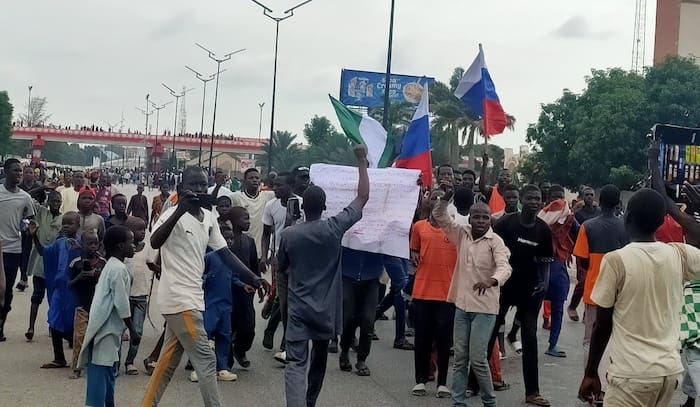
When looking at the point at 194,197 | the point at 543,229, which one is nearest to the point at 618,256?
the point at 194,197

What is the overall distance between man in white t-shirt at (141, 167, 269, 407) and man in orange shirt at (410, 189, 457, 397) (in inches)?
90.3

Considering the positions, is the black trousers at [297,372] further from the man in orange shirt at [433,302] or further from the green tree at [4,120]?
the green tree at [4,120]

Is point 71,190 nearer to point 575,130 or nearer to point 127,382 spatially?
point 127,382

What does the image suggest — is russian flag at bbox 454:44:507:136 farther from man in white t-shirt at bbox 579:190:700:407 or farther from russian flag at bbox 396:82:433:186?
man in white t-shirt at bbox 579:190:700:407

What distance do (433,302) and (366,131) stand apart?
2307 mm

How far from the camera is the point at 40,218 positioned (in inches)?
442

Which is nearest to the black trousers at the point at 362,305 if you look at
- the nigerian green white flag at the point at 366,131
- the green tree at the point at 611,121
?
the nigerian green white flag at the point at 366,131

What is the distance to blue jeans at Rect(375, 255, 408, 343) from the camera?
30.1ft

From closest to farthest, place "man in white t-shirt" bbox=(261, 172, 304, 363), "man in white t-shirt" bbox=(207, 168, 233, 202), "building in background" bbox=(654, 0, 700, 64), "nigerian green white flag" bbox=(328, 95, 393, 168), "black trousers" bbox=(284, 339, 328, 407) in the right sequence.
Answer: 1. "black trousers" bbox=(284, 339, 328, 407)
2. "man in white t-shirt" bbox=(207, 168, 233, 202)
3. "nigerian green white flag" bbox=(328, 95, 393, 168)
4. "man in white t-shirt" bbox=(261, 172, 304, 363)
5. "building in background" bbox=(654, 0, 700, 64)

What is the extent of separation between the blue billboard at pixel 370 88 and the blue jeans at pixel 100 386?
33.9m

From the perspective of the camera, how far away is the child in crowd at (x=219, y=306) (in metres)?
8.02

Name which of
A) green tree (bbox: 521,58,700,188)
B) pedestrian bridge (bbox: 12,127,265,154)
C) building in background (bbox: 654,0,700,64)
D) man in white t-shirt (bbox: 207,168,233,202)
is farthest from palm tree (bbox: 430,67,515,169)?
pedestrian bridge (bbox: 12,127,265,154)

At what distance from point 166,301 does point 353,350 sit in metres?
3.95

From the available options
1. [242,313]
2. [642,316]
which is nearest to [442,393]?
[242,313]
